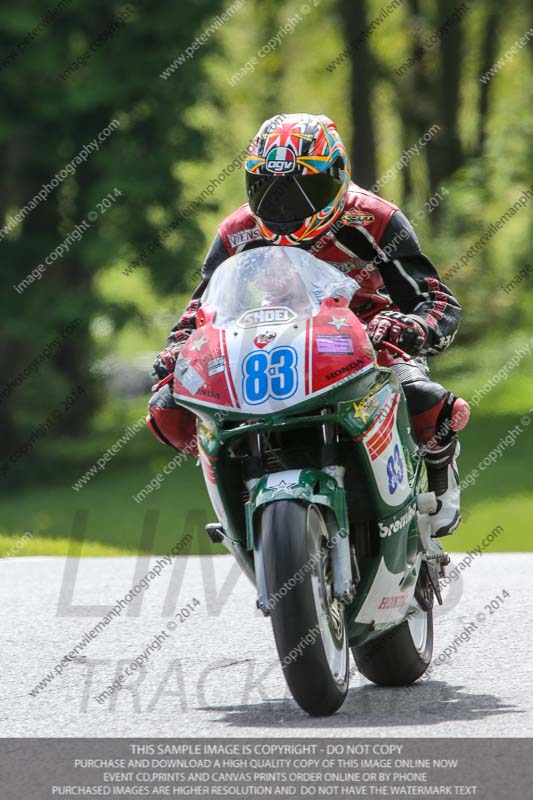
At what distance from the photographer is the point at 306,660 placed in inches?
182

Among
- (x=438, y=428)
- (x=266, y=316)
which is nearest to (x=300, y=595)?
(x=266, y=316)

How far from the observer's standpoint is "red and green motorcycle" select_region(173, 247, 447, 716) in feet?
15.4

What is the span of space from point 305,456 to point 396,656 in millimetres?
1117

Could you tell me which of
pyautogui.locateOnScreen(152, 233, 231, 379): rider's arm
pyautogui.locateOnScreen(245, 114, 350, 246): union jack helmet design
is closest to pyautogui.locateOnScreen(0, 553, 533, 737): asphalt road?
pyautogui.locateOnScreen(152, 233, 231, 379): rider's arm

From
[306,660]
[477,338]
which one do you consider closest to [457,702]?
[306,660]

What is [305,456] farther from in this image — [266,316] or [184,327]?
[184,327]

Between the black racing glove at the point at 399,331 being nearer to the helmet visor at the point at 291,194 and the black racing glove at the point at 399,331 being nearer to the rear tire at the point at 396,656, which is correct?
the helmet visor at the point at 291,194

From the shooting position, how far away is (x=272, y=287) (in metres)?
5.16

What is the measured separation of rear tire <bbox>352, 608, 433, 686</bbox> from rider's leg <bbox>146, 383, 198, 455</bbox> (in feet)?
3.52

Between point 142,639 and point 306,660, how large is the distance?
2.29m

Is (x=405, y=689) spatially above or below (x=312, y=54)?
above

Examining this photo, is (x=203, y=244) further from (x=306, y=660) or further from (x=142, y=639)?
(x=306, y=660)

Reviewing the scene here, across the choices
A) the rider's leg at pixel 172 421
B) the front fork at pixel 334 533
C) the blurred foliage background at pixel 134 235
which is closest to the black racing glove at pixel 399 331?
the front fork at pixel 334 533

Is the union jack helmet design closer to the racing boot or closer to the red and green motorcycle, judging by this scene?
the red and green motorcycle
